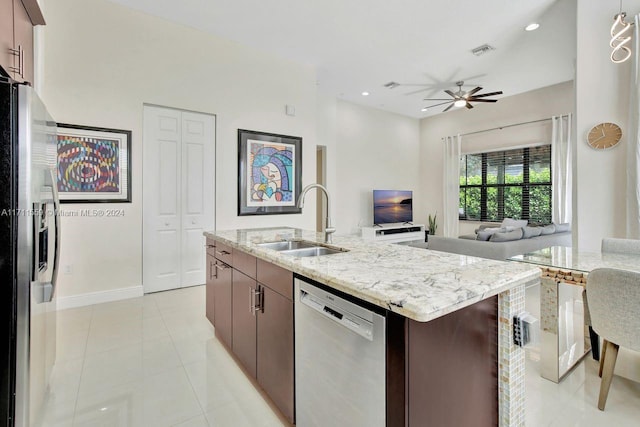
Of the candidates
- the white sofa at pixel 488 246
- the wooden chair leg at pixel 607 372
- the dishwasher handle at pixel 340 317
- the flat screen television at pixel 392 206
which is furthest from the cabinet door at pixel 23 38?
the flat screen television at pixel 392 206

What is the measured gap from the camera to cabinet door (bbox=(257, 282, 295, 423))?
143 centimetres

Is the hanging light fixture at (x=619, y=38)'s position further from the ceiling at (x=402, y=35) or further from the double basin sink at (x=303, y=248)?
the double basin sink at (x=303, y=248)

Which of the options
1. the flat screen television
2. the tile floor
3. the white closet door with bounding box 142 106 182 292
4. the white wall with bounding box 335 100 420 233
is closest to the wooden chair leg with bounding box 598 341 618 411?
the tile floor

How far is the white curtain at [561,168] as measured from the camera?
5.58 m

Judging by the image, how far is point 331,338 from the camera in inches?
45.8

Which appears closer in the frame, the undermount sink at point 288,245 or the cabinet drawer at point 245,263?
the cabinet drawer at point 245,263

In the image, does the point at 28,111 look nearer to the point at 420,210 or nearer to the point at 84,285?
the point at 84,285

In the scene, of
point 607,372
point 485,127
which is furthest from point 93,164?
point 485,127

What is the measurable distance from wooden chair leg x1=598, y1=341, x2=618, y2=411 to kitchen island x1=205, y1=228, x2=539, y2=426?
887mm

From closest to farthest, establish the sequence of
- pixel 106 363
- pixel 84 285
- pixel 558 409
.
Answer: pixel 558 409, pixel 106 363, pixel 84 285

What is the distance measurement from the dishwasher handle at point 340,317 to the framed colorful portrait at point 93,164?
123 inches

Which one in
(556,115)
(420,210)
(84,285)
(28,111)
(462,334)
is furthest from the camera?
(420,210)

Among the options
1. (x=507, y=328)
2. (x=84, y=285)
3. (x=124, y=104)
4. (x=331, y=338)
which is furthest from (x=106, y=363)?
(x=124, y=104)

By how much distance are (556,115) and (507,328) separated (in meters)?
6.36
